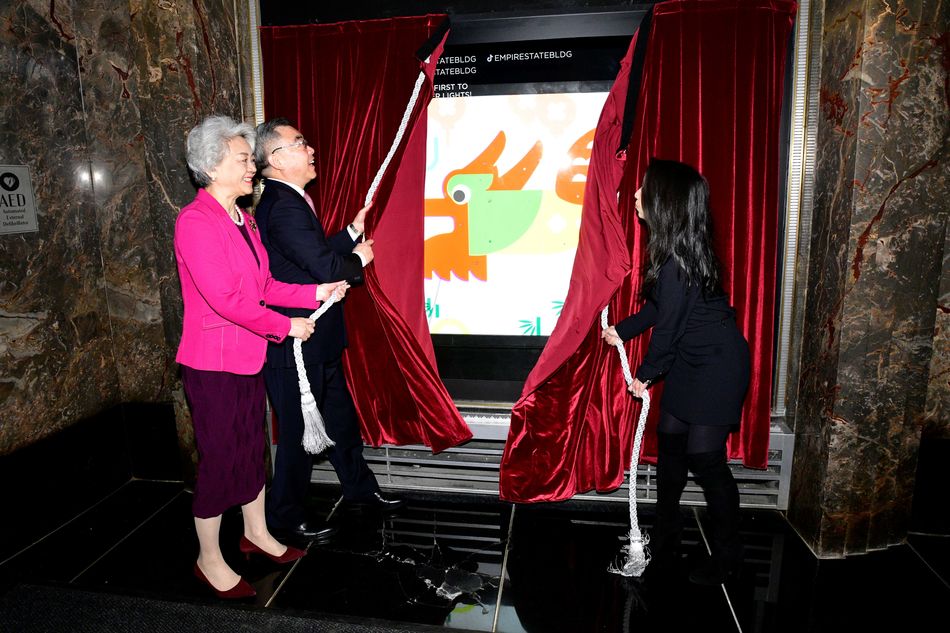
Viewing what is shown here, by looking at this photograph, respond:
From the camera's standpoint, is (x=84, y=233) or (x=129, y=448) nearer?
(x=84, y=233)

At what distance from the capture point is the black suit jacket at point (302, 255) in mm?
2297

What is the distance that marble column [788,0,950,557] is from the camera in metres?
2.09

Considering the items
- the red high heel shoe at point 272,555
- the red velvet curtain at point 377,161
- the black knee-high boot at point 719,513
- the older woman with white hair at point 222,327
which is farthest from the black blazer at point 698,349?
the red high heel shoe at point 272,555

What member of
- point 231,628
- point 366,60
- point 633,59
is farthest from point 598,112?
point 231,628

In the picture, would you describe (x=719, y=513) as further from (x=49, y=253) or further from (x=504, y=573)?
(x=49, y=253)

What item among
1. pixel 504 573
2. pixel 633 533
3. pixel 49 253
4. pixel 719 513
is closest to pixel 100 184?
pixel 49 253

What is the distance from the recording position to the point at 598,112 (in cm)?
267

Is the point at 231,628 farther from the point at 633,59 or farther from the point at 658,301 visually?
the point at 633,59

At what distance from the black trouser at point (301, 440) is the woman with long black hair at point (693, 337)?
4.08 feet

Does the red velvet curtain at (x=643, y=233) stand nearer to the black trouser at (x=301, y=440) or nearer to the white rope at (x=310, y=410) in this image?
the black trouser at (x=301, y=440)

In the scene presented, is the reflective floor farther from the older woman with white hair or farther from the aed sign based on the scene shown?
the aed sign

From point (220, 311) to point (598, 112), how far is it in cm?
177

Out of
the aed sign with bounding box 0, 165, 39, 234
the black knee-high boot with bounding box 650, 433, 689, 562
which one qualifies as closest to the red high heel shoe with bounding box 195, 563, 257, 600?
the black knee-high boot with bounding box 650, 433, 689, 562

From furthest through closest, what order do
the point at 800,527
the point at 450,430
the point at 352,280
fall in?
1. the point at 450,430
2. the point at 800,527
3. the point at 352,280
